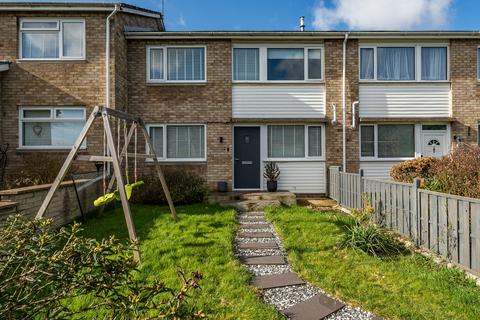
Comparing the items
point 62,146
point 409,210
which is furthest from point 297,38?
point 62,146

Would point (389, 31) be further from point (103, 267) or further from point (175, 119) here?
point (103, 267)

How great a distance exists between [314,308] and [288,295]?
390mm

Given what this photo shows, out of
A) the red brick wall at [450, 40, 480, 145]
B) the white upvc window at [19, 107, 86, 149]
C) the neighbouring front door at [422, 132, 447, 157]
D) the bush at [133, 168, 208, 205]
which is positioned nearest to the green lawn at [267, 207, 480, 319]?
the bush at [133, 168, 208, 205]

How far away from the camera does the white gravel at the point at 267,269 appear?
4297 mm

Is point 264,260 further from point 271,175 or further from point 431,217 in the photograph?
point 271,175

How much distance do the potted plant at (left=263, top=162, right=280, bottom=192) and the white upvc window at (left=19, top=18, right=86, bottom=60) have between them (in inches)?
284

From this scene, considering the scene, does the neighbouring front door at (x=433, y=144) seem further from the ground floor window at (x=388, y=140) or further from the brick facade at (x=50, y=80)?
the brick facade at (x=50, y=80)

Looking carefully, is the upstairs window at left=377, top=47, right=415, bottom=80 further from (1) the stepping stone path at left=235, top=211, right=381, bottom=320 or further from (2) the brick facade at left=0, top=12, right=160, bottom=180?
(2) the brick facade at left=0, top=12, right=160, bottom=180

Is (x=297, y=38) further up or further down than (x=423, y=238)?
further up

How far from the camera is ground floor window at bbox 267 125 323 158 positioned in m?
11.5

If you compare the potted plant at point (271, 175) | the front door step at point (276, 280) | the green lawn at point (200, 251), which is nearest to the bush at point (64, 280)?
the green lawn at point (200, 251)

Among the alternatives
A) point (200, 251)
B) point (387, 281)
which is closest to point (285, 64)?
point (200, 251)

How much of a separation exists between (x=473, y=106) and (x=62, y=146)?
14266 mm

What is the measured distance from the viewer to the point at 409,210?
5637 millimetres
